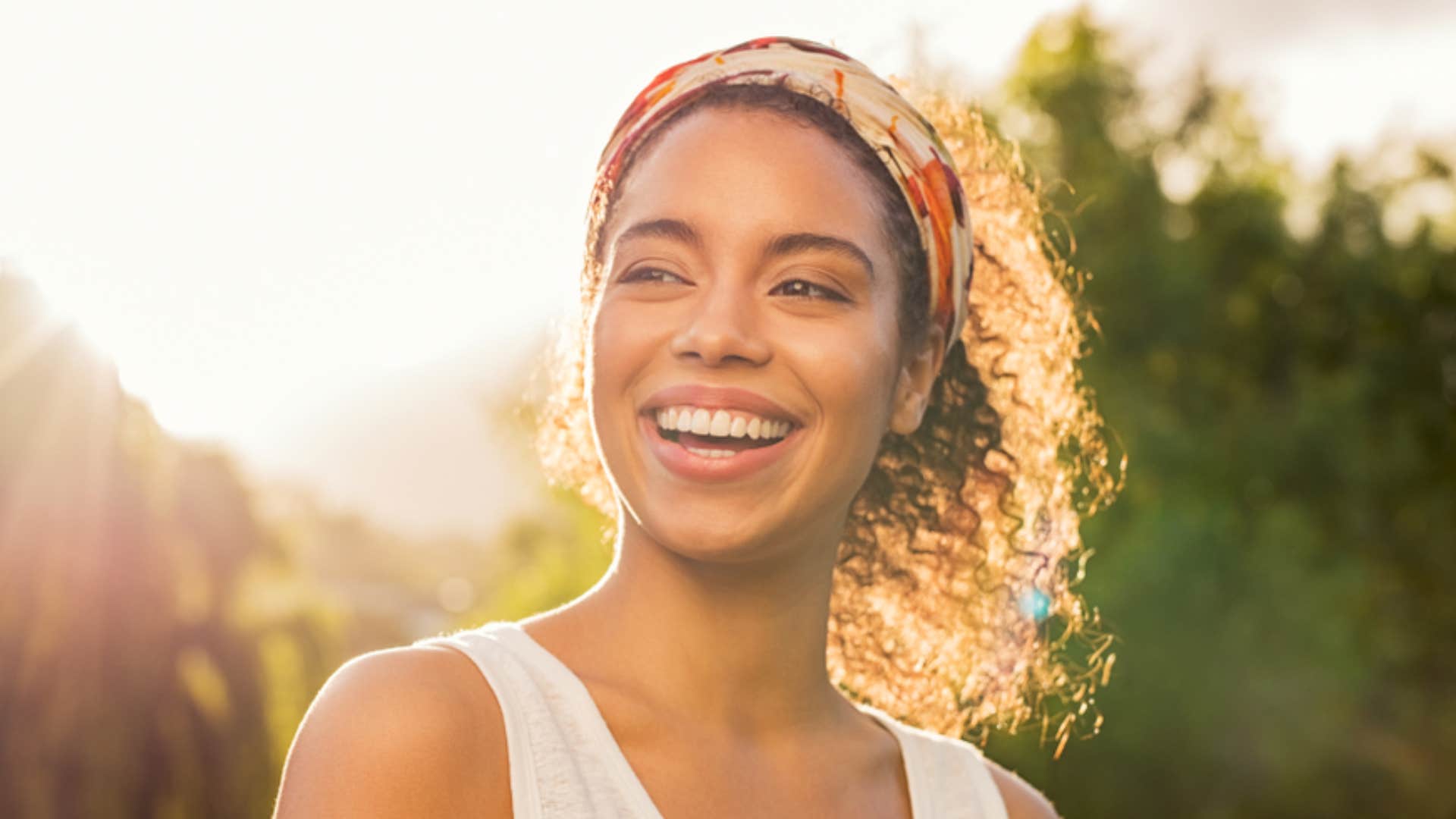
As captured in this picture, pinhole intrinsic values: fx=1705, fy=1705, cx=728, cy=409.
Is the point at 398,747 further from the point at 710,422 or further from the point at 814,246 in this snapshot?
the point at 814,246

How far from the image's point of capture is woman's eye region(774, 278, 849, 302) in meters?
2.60

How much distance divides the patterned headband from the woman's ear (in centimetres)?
9

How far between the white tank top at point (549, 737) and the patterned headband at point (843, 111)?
0.78 m

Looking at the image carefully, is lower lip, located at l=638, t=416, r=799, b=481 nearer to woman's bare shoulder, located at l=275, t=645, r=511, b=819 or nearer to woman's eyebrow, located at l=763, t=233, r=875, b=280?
woman's eyebrow, located at l=763, t=233, r=875, b=280

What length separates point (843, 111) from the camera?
9.02ft

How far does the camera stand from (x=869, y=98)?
2.79 m

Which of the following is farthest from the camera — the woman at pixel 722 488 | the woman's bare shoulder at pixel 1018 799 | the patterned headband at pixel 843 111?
the woman's bare shoulder at pixel 1018 799

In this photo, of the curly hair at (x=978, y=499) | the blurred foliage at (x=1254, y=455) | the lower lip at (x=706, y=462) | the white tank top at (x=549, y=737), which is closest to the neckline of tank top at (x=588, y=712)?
the white tank top at (x=549, y=737)

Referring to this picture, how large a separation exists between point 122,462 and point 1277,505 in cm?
2115

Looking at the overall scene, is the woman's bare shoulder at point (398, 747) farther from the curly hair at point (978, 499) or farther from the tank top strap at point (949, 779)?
the curly hair at point (978, 499)

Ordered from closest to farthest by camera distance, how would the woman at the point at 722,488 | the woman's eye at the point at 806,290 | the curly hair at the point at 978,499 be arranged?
the woman at the point at 722,488 < the woman's eye at the point at 806,290 < the curly hair at the point at 978,499

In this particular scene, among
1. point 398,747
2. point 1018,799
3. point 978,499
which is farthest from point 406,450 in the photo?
point 398,747

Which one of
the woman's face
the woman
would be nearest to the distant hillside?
the woman

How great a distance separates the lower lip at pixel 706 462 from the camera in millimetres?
2518
